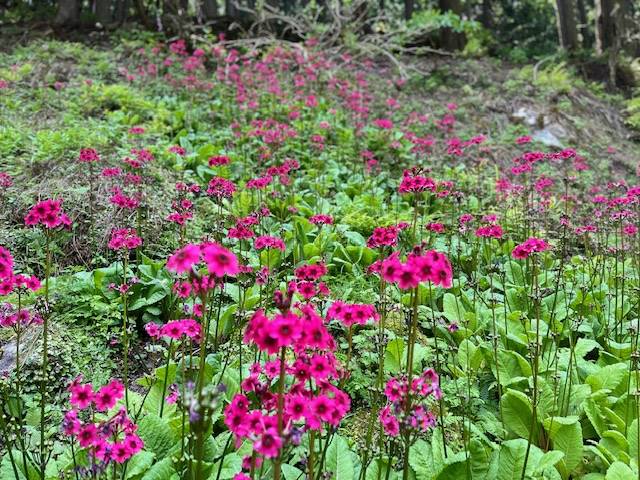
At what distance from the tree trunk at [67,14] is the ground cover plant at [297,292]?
192 inches

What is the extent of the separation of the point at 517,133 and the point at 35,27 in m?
12.5

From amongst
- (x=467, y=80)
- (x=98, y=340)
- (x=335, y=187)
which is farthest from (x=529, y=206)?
(x=467, y=80)

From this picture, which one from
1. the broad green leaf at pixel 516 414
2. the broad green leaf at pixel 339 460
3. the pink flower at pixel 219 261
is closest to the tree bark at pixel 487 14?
the broad green leaf at pixel 516 414

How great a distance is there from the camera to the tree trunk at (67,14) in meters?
14.0

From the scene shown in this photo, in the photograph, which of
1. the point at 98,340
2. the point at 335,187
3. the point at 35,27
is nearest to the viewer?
the point at 98,340

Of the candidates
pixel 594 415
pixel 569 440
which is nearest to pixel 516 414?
pixel 569 440

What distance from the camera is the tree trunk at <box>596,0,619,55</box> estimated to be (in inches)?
557

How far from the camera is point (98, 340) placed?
3.21 meters

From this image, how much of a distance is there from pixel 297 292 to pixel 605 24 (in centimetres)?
1526

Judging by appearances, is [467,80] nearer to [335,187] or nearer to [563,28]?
[563,28]

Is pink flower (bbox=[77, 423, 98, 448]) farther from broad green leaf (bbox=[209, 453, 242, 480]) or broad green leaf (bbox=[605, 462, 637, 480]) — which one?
broad green leaf (bbox=[605, 462, 637, 480])

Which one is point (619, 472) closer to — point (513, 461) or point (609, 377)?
point (513, 461)

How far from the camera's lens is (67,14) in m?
14.2

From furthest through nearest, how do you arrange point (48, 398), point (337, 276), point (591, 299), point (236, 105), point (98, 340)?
point (236, 105), point (337, 276), point (591, 299), point (98, 340), point (48, 398)
